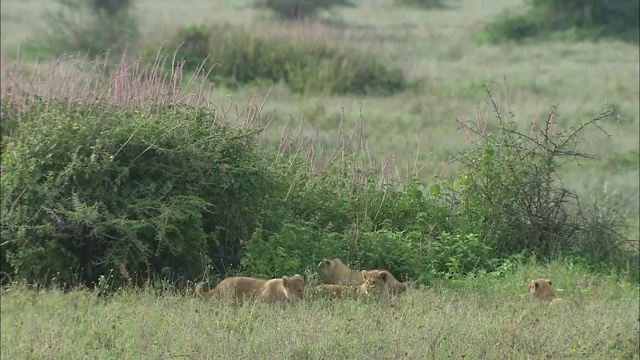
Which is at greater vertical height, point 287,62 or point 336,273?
point 336,273

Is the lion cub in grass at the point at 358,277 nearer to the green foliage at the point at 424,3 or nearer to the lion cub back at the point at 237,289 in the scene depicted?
the lion cub back at the point at 237,289

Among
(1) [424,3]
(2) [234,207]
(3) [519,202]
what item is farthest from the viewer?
(1) [424,3]

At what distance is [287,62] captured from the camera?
73.1 feet

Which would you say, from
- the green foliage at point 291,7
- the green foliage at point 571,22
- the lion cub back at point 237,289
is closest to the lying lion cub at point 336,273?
the lion cub back at point 237,289

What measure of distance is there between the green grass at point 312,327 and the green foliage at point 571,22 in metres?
→ 27.9

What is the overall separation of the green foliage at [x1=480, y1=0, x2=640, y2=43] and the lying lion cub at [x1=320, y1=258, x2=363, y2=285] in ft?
90.4

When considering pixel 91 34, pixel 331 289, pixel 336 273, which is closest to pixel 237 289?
pixel 331 289

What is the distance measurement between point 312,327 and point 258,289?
1092mm

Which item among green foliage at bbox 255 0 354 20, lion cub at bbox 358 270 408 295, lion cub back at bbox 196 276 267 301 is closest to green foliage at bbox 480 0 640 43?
green foliage at bbox 255 0 354 20

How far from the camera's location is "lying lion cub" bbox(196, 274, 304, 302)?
7781 mm

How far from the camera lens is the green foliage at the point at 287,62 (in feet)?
71.9

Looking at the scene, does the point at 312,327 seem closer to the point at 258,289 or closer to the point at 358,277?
the point at 258,289

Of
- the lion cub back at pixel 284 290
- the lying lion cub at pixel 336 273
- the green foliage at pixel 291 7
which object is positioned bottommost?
the green foliage at pixel 291 7

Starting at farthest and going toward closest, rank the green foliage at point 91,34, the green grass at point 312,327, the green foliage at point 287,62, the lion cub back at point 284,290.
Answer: the green foliage at point 91,34 < the green foliage at point 287,62 < the lion cub back at point 284,290 < the green grass at point 312,327
